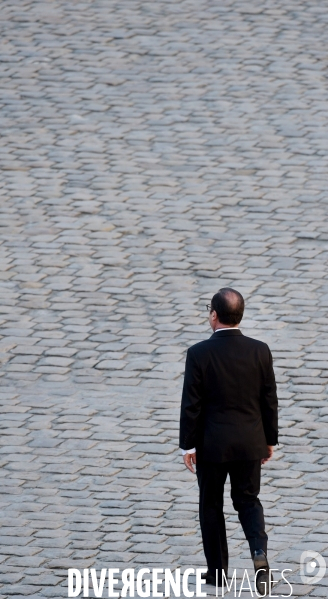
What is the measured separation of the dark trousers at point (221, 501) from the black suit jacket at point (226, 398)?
9 centimetres

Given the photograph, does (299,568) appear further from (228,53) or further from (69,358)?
(228,53)

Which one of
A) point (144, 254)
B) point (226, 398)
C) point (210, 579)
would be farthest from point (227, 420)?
point (144, 254)

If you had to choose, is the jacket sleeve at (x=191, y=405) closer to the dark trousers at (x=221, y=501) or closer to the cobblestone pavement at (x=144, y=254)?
the dark trousers at (x=221, y=501)

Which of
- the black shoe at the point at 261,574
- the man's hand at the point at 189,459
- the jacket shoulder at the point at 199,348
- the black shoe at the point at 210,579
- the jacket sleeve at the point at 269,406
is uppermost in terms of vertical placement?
the jacket shoulder at the point at 199,348

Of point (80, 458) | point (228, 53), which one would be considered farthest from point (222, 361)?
point (228, 53)

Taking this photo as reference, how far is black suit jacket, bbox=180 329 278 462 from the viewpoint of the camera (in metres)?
6.15

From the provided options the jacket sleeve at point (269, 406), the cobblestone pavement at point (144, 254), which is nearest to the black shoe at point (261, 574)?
the cobblestone pavement at point (144, 254)

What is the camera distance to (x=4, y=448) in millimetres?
8438

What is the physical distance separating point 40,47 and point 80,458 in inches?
378

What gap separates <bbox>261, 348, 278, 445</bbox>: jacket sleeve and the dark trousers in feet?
0.63

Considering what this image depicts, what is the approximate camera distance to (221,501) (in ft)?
20.7

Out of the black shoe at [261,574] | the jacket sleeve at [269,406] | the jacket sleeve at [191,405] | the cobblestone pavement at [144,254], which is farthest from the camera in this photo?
the cobblestone pavement at [144,254]

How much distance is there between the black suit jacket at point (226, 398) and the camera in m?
6.15

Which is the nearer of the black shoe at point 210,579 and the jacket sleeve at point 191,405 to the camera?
the jacket sleeve at point 191,405
